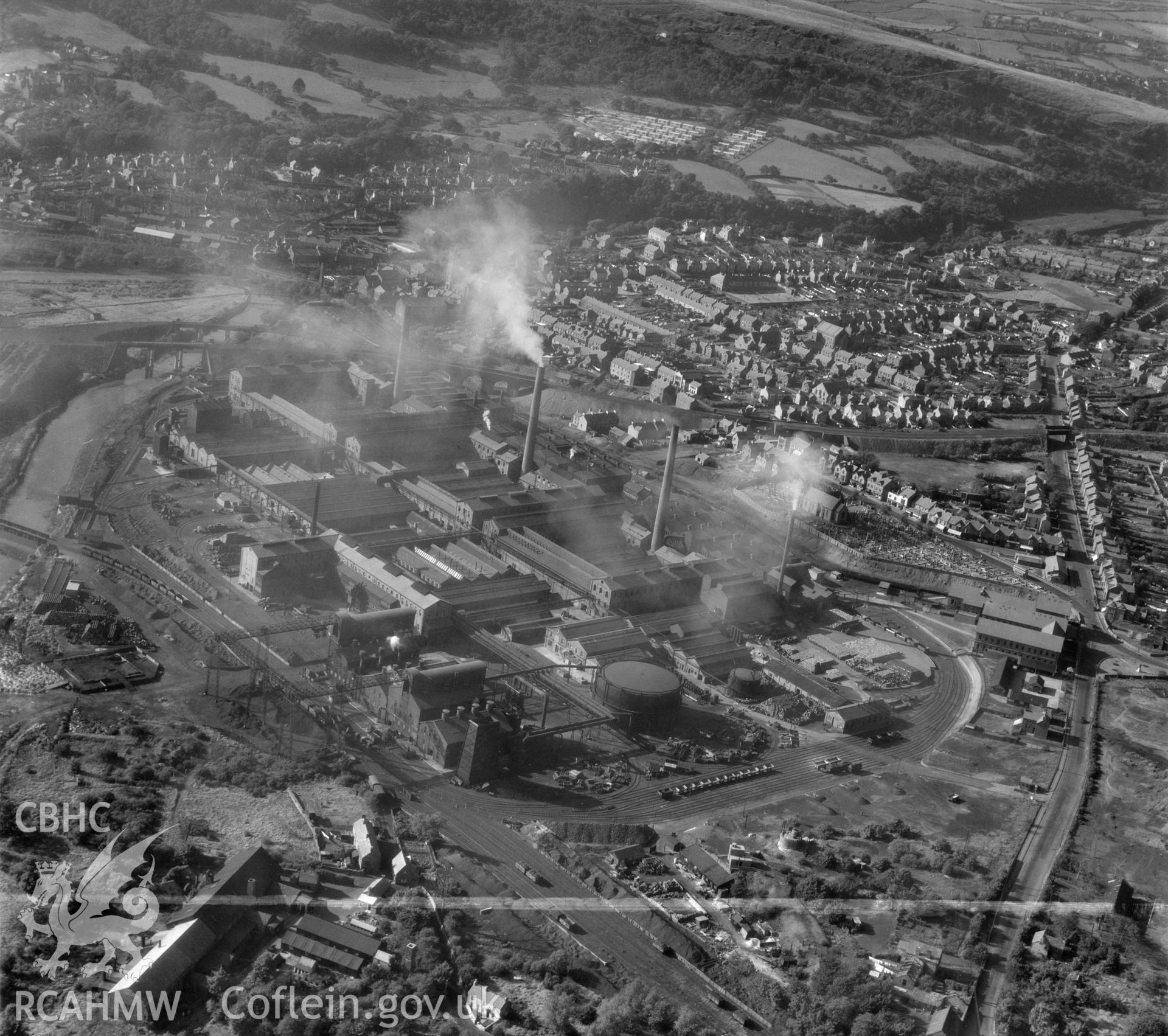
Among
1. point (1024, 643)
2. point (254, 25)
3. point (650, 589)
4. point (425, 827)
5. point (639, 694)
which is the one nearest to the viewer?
point (425, 827)

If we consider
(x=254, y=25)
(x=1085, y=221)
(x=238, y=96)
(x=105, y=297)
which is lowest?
(x=105, y=297)

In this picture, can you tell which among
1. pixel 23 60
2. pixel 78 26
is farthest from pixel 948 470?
pixel 78 26

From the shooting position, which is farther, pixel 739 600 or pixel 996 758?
pixel 739 600

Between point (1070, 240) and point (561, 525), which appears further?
point (1070, 240)

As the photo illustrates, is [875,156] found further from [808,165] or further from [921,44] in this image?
[921,44]

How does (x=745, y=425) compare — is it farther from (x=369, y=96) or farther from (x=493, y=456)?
(x=369, y=96)

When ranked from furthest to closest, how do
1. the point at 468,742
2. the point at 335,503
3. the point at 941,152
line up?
the point at 941,152 → the point at 335,503 → the point at 468,742

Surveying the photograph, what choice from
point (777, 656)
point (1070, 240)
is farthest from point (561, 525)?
point (1070, 240)
